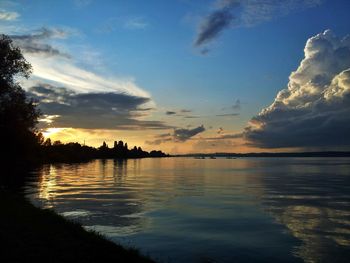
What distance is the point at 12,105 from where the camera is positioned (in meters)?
67.4

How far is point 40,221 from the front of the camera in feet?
81.7

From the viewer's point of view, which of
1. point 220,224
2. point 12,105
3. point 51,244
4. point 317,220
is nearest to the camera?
point 51,244

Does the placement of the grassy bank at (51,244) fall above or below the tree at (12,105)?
below

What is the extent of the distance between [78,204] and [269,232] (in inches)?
874

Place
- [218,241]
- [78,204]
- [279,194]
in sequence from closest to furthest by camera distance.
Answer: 1. [218,241]
2. [78,204]
3. [279,194]

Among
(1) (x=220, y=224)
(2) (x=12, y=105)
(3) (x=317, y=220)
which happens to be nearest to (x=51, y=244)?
(1) (x=220, y=224)

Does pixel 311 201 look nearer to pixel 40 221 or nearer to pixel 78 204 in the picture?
pixel 78 204

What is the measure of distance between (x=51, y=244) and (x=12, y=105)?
5413cm

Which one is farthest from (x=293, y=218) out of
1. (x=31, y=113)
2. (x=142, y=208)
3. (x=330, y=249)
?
(x=31, y=113)

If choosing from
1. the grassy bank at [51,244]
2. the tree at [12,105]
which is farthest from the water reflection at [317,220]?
the tree at [12,105]

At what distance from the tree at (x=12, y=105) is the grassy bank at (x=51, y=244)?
4538cm

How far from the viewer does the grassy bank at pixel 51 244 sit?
1633 centimetres

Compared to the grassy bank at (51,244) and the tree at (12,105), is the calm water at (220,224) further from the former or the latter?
the tree at (12,105)

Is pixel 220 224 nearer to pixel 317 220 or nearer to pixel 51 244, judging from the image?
pixel 317 220
